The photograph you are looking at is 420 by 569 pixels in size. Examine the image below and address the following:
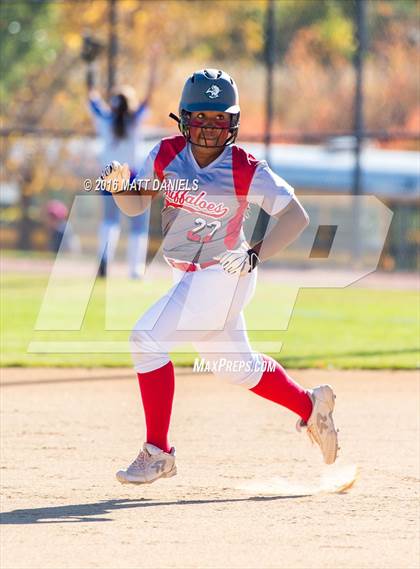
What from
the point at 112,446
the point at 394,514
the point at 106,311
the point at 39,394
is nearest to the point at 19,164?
the point at 106,311

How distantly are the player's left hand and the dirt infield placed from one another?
3.52 ft

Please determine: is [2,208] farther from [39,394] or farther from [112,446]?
[112,446]

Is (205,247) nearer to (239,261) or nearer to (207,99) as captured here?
(239,261)

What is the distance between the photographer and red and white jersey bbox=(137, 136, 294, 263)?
5652 mm

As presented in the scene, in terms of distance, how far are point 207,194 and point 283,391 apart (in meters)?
1.04

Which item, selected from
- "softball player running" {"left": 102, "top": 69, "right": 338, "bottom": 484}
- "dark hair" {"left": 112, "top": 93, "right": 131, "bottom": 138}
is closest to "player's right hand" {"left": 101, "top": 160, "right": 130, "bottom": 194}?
"softball player running" {"left": 102, "top": 69, "right": 338, "bottom": 484}

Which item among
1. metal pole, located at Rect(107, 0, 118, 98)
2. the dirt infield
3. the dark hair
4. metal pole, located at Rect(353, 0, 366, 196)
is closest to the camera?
the dirt infield

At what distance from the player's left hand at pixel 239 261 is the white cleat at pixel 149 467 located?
916 mm

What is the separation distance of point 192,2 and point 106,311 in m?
13.9

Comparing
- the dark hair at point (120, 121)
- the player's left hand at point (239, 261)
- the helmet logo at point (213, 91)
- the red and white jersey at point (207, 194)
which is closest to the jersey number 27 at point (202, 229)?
the red and white jersey at point (207, 194)

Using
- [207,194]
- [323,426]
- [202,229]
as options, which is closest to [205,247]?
[202,229]

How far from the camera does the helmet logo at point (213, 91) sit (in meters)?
5.64

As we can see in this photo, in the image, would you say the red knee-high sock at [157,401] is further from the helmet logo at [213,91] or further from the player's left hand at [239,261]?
the helmet logo at [213,91]

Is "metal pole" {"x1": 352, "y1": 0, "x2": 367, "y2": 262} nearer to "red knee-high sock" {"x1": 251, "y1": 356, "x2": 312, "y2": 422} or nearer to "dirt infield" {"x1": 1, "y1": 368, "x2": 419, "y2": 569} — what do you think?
"dirt infield" {"x1": 1, "y1": 368, "x2": 419, "y2": 569}
